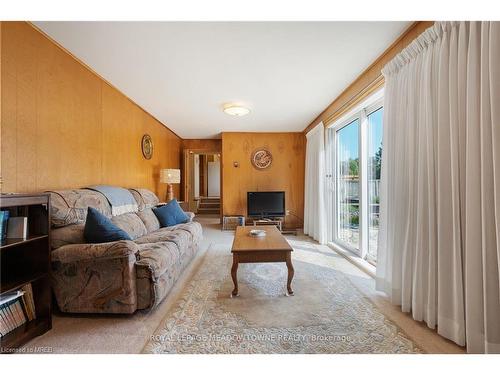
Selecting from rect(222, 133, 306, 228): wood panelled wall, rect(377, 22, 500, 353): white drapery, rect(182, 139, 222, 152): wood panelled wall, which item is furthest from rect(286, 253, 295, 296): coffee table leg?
rect(182, 139, 222, 152): wood panelled wall

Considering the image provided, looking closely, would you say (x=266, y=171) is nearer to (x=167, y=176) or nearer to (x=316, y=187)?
(x=316, y=187)

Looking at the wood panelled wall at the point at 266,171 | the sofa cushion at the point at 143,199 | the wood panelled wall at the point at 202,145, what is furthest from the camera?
the wood panelled wall at the point at 202,145

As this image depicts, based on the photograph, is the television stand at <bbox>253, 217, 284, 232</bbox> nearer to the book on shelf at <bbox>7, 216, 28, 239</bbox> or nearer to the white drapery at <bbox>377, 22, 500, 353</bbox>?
the white drapery at <bbox>377, 22, 500, 353</bbox>

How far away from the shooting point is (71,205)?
204 centimetres

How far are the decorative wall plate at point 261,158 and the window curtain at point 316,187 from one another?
3.40ft

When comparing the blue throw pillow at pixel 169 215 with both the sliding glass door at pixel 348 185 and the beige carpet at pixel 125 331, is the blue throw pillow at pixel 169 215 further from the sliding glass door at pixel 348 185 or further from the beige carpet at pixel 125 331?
the sliding glass door at pixel 348 185

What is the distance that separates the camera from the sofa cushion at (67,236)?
1.86 m

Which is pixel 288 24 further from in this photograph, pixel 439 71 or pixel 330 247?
pixel 330 247

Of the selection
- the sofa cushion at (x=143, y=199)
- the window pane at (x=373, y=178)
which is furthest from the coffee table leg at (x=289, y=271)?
the sofa cushion at (x=143, y=199)

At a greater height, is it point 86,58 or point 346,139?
point 86,58

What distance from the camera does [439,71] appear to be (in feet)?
5.04

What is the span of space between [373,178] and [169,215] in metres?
3.04

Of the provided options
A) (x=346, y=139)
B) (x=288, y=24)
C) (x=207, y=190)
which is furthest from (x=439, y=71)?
(x=207, y=190)

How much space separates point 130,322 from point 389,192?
2498 mm
